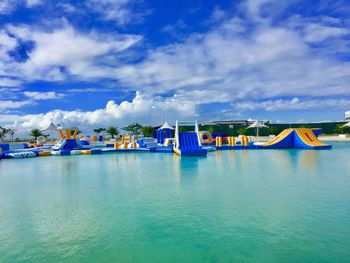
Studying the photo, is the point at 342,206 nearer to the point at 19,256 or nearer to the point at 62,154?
the point at 19,256

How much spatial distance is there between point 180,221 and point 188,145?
1134cm

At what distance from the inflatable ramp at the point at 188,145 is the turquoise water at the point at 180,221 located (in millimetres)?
6724

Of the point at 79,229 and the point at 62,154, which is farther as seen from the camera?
the point at 62,154

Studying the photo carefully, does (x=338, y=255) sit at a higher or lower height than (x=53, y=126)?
lower

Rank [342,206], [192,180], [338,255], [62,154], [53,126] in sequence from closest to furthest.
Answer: [338,255], [342,206], [192,180], [62,154], [53,126]

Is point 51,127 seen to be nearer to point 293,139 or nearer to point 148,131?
point 148,131

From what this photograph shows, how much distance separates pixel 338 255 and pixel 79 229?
347 cm

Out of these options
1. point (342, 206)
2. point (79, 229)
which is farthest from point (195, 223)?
point (342, 206)

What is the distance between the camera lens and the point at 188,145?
50.8 feet

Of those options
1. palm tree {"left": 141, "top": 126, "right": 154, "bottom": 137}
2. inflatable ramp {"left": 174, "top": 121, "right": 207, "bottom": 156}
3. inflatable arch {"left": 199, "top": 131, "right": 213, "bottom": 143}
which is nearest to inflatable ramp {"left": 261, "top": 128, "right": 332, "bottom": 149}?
inflatable ramp {"left": 174, "top": 121, "right": 207, "bottom": 156}

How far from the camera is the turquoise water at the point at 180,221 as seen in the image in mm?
3154

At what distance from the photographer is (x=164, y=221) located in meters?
4.20

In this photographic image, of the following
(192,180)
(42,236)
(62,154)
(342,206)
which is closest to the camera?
(42,236)

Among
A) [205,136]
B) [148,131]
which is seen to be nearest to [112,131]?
[148,131]
